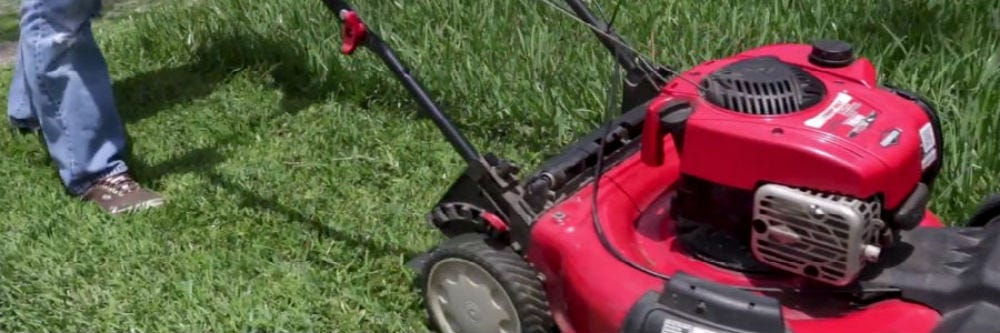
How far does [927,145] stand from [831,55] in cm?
25

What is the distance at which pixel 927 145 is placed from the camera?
6.41 ft

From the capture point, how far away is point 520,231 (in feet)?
7.03

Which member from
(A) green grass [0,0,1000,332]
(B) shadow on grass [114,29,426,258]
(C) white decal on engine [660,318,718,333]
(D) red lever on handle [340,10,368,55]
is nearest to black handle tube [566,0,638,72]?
(D) red lever on handle [340,10,368,55]

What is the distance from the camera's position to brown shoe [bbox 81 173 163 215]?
3006 mm

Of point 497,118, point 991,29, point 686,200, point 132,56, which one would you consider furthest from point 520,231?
point 132,56

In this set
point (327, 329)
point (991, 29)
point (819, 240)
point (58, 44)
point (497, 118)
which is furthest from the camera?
point (497, 118)

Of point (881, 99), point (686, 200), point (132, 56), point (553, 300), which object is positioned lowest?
point (132, 56)

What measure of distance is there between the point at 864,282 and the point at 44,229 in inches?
77.4

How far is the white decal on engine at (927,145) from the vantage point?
194cm

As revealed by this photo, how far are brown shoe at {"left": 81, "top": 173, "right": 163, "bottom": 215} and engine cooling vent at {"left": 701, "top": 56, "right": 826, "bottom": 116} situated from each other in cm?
163

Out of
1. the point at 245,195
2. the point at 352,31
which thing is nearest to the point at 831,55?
the point at 352,31

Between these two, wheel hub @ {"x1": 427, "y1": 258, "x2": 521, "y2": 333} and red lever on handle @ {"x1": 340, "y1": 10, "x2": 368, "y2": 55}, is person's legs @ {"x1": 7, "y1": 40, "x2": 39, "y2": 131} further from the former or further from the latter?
wheel hub @ {"x1": 427, "y1": 258, "x2": 521, "y2": 333}

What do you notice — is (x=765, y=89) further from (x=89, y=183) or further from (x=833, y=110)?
(x=89, y=183)

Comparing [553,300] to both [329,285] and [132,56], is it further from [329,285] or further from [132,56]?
[132,56]
